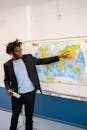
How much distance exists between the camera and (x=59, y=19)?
308cm

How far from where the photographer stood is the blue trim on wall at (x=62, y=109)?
3.10m

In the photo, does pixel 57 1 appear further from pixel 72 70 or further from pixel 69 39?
pixel 72 70

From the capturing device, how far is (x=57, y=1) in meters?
3.06

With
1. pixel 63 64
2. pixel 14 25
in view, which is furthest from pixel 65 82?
pixel 14 25

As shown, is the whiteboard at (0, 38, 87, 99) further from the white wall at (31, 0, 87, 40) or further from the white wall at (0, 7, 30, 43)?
the white wall at (0, 7, 30, 43)

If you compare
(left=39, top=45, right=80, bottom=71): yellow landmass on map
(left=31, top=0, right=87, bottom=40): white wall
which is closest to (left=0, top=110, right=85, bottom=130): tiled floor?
(left=39, top=45, right=80, bottom=71): yellow landmass on map

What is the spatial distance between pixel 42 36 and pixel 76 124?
1.46m

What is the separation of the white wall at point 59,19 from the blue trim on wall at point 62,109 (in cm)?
100

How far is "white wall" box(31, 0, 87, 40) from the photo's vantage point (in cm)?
287

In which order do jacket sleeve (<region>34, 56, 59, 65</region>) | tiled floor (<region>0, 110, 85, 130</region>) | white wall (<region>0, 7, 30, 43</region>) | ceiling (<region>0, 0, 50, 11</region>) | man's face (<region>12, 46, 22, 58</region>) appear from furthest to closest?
white wall (<region>0, 7, 30, 43</region>) → ceiling (<region>0, 0, 50, 11</region>) → tiled floor (<region>0, 110, 85, 130</region>) → jacket sleeve (<region>34, 56, 59, 65</region>) → man's face (<region>12, 46, 22, 58</region>)

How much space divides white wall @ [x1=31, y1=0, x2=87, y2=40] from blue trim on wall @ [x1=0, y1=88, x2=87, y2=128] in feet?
3.27

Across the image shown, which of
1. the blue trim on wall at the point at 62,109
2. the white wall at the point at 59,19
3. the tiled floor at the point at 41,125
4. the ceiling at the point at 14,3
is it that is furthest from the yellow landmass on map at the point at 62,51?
the tiled floor at the point at 41,125


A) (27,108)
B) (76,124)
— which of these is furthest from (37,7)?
(76,124)

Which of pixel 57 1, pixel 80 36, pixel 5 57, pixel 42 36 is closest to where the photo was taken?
pixel 80 36
